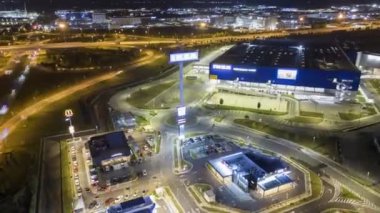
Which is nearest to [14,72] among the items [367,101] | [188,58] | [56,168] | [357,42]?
[56,168]

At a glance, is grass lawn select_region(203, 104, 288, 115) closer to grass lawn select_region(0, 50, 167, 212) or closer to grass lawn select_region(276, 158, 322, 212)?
grass lawn select_region(276, 158, 322, 212)

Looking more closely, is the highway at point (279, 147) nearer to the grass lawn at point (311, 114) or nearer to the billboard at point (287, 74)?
the grass lawn at point (311, 114)

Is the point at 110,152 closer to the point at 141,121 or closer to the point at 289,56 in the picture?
the point at 141,121

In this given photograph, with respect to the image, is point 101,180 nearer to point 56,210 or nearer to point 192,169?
point 56,210

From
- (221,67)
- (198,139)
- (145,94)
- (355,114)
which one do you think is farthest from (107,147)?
(355,114)

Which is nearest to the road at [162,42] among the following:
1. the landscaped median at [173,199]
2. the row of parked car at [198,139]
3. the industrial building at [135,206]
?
the row of parked car at [198,139]

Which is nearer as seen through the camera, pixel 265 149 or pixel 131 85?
pixel 265 149
